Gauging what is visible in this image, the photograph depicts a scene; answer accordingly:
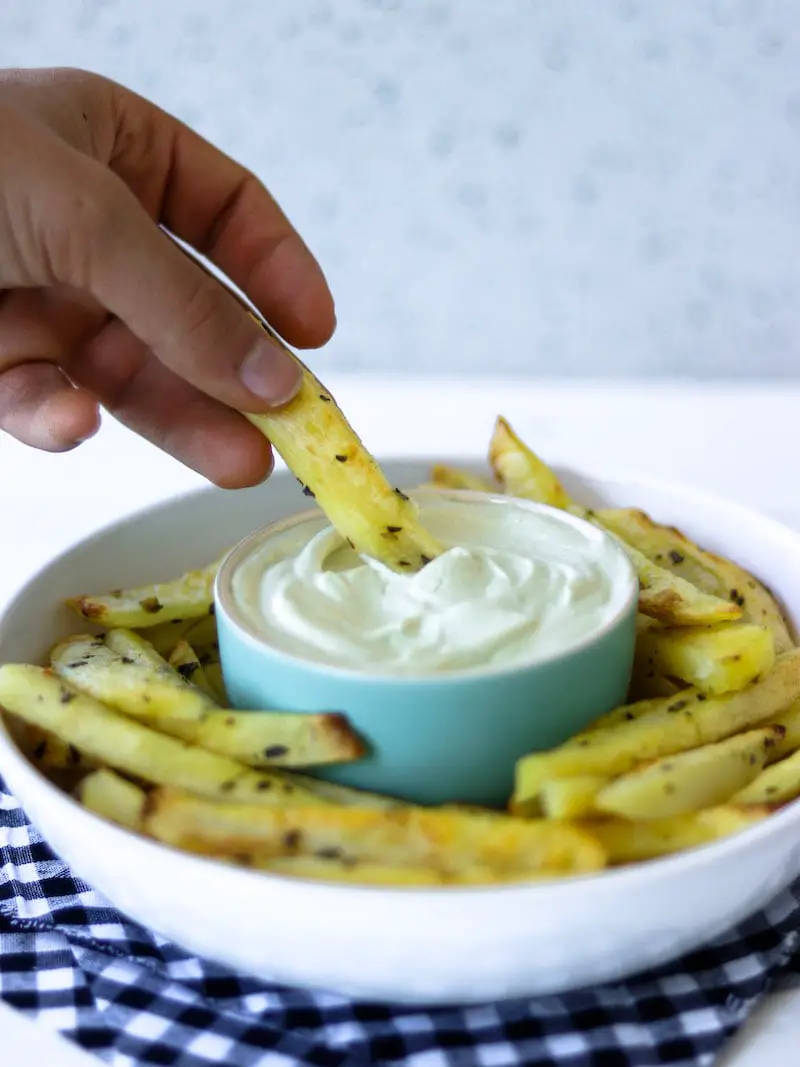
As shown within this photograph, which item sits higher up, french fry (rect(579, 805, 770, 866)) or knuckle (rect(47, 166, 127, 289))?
knuckle (rect(47, 166, 127, 289))

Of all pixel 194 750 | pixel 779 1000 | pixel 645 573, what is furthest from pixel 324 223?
pixel 779 1000

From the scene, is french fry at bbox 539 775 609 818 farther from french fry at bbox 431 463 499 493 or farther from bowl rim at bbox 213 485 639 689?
french fry at bbox 431 463 499 493

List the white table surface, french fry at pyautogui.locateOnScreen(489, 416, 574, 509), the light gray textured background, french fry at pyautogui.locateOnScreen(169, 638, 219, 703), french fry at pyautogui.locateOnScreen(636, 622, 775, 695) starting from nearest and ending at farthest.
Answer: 1. french fry at pyautogui.locateOnScreen(636, 622, 775, 695)
2. french fry at pyautogui.locateOnScreen(169, 638, 219, 703)
3. french fry at pyautogui.locateOnScreen(489, 416, 574, 509)
4. the white table surface
5. the light gray textured background

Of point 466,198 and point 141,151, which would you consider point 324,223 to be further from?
point 141,151

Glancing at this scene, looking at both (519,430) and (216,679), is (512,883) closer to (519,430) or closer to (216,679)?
(216,679)

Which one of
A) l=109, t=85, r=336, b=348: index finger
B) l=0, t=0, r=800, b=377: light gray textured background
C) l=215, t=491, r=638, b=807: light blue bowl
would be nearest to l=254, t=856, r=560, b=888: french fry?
l=215, t=491, r=638, b=807: light blue bowl

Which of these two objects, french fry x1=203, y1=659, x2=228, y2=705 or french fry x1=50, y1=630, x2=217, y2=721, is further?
french fry x1=203, y1=659, x2=228, y2=705

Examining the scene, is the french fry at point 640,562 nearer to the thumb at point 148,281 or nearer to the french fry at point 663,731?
the french fry at point 663,731
